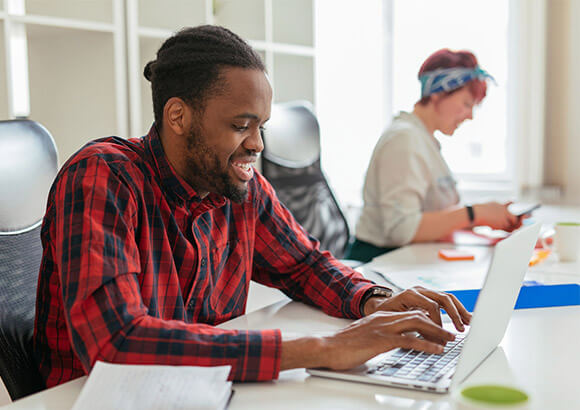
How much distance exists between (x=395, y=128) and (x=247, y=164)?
3.97ft

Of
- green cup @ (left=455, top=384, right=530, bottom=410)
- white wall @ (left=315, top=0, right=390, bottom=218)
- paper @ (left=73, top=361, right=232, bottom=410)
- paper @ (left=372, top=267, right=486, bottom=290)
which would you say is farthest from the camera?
white wall @ (left=315, top=0, right=390, bottom=218)

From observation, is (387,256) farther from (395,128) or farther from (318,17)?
(318,17)

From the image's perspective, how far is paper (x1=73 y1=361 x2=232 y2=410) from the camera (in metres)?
0.72

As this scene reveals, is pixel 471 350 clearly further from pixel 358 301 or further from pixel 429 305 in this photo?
pixel 358 301

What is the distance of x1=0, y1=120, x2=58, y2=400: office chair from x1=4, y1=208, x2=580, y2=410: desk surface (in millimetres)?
210

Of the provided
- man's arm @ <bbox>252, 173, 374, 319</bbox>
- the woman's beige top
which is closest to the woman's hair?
the woman's beige top

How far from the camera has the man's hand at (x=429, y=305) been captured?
3.41ft

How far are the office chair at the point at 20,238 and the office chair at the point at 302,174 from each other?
1.00 m

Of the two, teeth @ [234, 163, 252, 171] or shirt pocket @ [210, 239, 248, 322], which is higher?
teeth @ [234, 163, 252, 171]

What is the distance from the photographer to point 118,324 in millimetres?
819

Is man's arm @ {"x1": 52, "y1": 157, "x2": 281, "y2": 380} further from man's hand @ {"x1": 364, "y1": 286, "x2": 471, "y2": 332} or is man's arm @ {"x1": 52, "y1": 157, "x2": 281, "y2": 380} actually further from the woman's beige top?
the woman's beige top

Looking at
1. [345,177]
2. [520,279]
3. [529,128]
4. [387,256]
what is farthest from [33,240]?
[345,177]

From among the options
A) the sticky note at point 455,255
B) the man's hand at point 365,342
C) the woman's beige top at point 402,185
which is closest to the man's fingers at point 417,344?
the man's hand at point 365,342

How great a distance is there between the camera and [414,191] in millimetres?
2115
